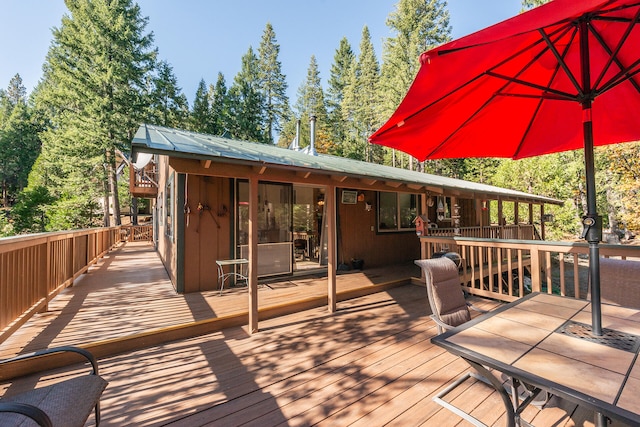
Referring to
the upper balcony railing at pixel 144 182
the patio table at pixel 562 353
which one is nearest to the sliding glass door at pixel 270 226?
the patio table at pixel 562 353

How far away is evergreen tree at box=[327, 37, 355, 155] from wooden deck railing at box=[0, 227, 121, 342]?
71.8 feet

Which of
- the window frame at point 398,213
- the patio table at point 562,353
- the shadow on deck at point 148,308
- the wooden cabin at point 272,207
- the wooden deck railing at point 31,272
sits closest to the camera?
the patio table at point 562,353

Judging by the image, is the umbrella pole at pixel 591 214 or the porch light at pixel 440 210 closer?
the umbrella pole at pixel 591 214

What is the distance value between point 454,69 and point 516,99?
110 cm

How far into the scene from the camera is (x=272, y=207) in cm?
590

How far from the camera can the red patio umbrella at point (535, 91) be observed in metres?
1.44

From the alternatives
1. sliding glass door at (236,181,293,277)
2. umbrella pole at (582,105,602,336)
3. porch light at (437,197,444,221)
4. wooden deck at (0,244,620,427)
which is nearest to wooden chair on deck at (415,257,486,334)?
wooden deck at (0,244,620,427)

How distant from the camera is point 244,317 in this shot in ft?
12.5

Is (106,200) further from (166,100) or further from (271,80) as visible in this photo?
(271,80)

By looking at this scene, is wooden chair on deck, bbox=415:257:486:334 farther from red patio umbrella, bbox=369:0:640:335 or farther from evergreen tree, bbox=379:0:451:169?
evergreen tree, bbox=379:0:451:169

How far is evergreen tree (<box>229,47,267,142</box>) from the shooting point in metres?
22.4

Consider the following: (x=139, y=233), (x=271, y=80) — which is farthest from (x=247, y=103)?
(x=139, y=233)

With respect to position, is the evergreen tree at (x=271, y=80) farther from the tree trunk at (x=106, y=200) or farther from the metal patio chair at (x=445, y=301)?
the metal patio chair at (x=445, y=301)

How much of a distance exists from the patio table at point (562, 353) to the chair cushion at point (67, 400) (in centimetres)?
180
